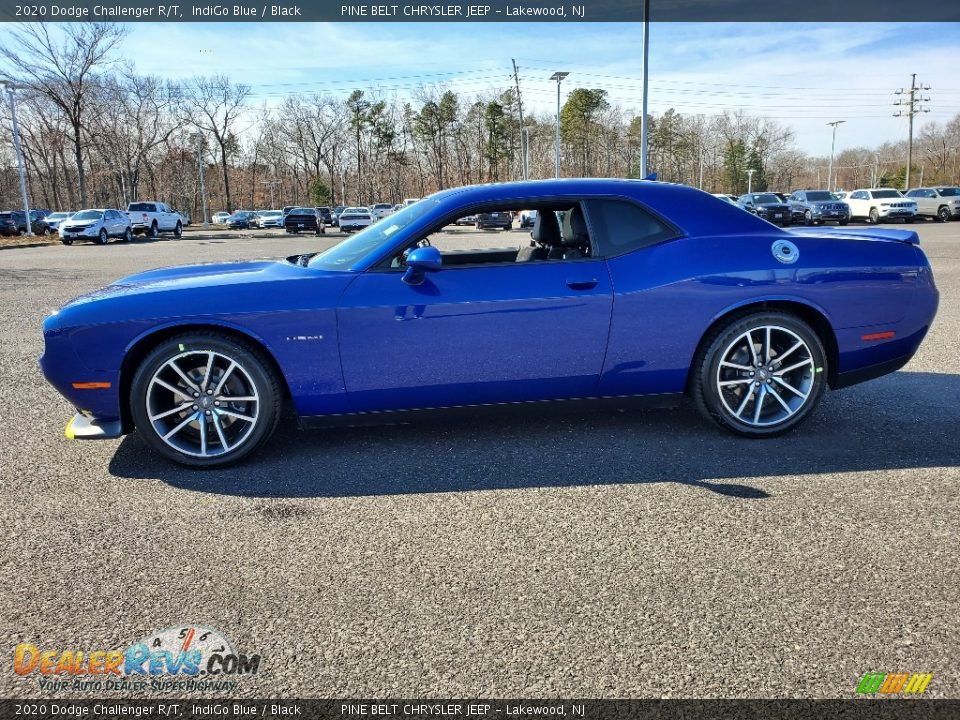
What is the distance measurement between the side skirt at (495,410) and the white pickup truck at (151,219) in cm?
3821

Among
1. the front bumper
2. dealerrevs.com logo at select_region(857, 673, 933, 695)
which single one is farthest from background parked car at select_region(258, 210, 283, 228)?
dealerrevs.com logo at select_region(857, 673, 933, 695)

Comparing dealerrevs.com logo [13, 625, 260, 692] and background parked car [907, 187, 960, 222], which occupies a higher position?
background parked car [907, 187, 960, 222]

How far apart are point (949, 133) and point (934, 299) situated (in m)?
115

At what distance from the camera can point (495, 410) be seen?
3.93 m

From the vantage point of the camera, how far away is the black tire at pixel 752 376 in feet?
13.3

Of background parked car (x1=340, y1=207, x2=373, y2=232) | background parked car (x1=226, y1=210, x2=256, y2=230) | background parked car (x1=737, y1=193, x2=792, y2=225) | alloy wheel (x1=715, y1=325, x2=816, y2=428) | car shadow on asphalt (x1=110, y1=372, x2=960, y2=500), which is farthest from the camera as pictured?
background parked car (x1=226, y1=210, x2=256, y2=230)

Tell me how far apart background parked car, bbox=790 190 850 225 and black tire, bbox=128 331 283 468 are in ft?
114

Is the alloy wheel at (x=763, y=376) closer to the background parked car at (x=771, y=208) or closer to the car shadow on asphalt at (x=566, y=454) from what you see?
the car shadow on asphalt at (x=566, y=454)

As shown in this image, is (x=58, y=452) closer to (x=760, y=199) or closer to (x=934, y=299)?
(x=934, y=299)

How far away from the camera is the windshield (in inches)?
156

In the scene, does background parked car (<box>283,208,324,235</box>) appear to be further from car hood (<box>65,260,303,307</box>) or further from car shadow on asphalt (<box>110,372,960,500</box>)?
car shadow on asphalt (<box>110,372,960,500</box>)

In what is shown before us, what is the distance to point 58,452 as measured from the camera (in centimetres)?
402

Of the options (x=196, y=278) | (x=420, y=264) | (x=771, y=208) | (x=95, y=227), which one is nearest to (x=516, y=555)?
(x=420, y=264)

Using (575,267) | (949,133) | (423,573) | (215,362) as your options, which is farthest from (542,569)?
(949,133)
